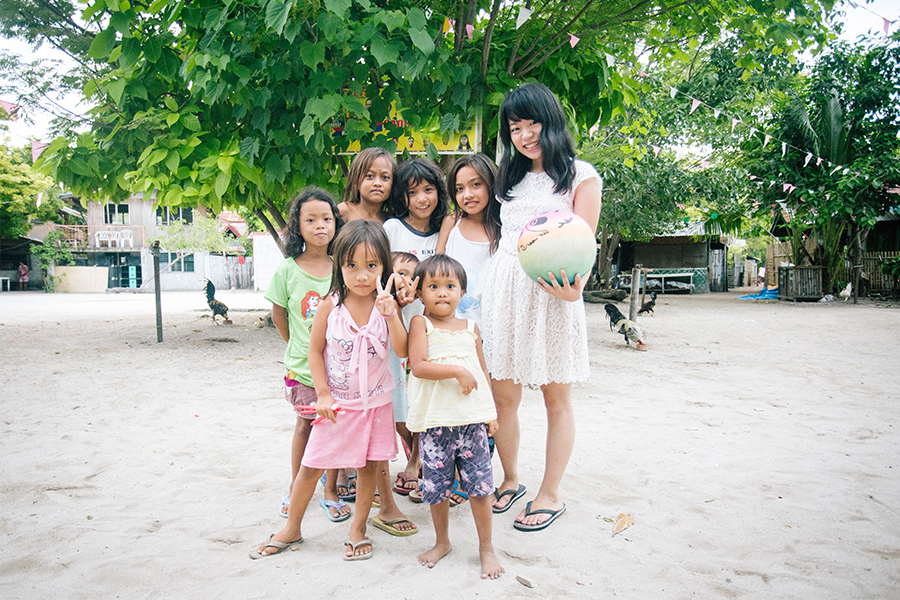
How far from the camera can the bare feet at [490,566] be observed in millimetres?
2057

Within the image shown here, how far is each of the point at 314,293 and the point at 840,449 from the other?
11.1 ft

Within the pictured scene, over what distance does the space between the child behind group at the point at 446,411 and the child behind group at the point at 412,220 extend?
0.50m

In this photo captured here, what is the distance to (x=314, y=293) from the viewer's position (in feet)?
8.61

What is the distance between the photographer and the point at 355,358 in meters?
2.24

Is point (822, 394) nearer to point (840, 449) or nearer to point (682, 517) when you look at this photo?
point (840, 449)

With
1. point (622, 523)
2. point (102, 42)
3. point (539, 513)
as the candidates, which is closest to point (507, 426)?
point (539, 513)

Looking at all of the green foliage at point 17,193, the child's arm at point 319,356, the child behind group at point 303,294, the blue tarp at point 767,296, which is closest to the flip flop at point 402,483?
the child behind group at point 303,294

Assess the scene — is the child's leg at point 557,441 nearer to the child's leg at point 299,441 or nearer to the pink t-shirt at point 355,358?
the pink t-shirt at point 355,358

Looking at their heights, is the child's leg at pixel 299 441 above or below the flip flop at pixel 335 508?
above

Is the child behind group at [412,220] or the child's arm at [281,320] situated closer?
the child's arm at [281,320]

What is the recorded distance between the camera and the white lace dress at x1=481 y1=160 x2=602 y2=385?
2502mm

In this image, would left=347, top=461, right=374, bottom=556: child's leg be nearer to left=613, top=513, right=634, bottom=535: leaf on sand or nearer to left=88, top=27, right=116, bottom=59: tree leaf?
left=613, top=513, right=634, bottom=535: leaf on sand

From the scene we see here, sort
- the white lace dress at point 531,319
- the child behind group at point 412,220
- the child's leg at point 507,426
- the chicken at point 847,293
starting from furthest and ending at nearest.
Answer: the chicken at point 847,293, the child behind group at point 412,220, the child's leg at point 507,426, the white lace dress at point 531,319

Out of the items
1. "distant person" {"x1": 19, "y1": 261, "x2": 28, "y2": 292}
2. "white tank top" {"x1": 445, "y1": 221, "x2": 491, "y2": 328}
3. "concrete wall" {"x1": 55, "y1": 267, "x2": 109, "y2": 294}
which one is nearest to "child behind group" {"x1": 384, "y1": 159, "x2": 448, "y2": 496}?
"white tank top" {"x1": 445, "y1": 221, "x2": 491, "y2": 328}
